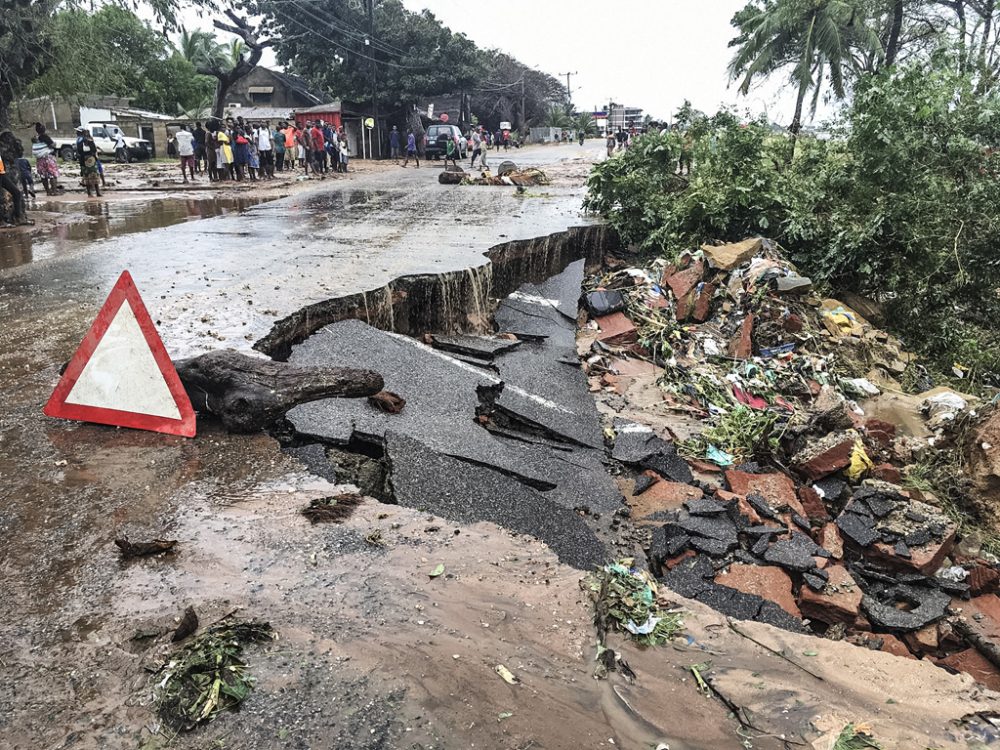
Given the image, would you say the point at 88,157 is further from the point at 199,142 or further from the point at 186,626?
the point at 186,626

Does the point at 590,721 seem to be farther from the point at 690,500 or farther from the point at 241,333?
the point at 241,333

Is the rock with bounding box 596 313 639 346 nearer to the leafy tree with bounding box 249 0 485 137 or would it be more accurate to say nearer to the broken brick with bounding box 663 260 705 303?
the broken brick with bounding box 663 260 705 303

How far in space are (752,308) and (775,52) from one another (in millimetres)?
22786

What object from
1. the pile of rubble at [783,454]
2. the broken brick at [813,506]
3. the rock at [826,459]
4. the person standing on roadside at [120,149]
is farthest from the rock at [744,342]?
the person standing on roadside at [120,149]

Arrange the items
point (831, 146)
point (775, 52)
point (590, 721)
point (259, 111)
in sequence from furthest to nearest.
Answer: point (259, 111), point (775, 52), point (831, 146), point (590, 721)

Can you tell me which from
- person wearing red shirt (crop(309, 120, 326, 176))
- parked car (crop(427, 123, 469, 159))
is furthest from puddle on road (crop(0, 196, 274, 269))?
parked car (crop(427, 123, 469, 159))

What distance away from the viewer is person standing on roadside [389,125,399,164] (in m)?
29.9

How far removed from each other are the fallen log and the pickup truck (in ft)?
81.5

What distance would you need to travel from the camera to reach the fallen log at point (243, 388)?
3.47m

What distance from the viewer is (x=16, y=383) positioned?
12.6 feet

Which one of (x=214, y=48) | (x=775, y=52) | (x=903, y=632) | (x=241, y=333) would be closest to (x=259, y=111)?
(x=214, y=48)

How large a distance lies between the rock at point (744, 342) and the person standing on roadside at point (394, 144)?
24.9 meters

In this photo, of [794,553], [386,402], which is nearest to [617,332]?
[794,553]

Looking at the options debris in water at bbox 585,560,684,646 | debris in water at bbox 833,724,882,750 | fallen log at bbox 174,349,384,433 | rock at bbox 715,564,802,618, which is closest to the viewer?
debris in water at bbox 833,724,882,750
